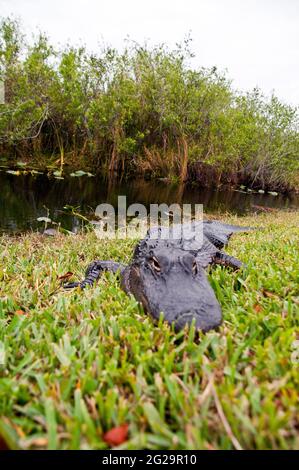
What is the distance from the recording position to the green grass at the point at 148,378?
830 millimetres

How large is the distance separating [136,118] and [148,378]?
18286 millimetres

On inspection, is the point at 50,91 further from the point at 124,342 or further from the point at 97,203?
the point at 124,342

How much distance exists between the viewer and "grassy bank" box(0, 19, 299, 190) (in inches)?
530

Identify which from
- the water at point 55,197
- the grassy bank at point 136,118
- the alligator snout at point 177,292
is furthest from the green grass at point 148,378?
the grassy bank at point 136,118

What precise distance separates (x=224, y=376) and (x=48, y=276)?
6.18 feet

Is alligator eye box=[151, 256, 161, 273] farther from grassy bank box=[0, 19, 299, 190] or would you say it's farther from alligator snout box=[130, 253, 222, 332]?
grassy bank box=[0, 19, 299, 190]

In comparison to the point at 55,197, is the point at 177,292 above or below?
above

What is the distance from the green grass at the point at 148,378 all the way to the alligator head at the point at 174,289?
0.24 feet

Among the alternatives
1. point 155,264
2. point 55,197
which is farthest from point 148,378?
point 55,197

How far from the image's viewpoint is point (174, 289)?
1.58 meters

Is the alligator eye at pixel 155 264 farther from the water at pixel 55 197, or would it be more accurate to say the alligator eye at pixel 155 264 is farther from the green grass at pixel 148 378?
the water at pixel 55 197

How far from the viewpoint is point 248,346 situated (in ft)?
4.12

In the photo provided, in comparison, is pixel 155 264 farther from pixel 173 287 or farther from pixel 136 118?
pixel 136 118

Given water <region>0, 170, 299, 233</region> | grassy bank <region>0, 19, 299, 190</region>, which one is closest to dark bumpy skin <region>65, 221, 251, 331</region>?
water <region>0, 170, 299, 233</region>
